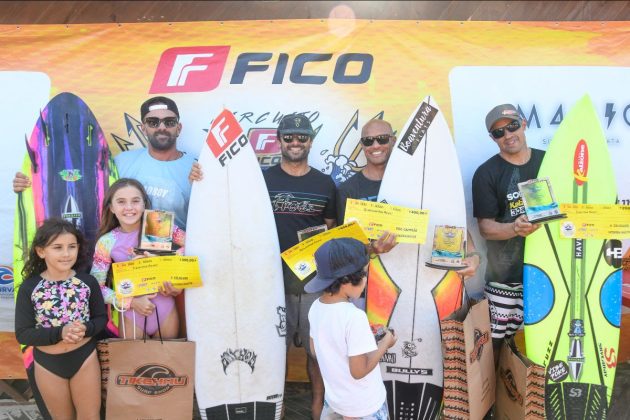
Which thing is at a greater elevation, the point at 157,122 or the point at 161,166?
the point at 157,122

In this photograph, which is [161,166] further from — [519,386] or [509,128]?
[519,386]

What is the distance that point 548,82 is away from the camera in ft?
11.2

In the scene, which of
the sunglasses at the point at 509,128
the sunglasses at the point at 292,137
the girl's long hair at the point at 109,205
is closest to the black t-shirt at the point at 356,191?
the sunglasses at the point at 292,137

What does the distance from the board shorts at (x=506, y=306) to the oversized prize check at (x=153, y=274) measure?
1.66m

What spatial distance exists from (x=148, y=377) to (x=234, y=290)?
2.05 ft

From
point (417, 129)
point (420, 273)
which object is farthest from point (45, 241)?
point (417, 129)

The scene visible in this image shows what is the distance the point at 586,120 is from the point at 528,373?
154cm

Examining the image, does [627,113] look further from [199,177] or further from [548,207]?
[199,177]

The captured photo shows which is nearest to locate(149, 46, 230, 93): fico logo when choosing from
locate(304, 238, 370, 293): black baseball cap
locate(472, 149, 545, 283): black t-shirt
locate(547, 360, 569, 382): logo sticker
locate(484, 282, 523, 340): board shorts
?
locate(472, 149, 545, 283): black t-shirt

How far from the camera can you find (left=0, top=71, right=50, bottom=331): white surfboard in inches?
136

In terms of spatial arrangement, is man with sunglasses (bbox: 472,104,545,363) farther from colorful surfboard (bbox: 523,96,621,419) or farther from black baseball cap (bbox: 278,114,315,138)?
black baseball cap (bbox: 278,114,315,138)

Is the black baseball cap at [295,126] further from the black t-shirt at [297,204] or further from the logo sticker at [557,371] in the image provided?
the logo sticker at [557,371]

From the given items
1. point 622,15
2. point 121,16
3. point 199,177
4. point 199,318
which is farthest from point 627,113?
point 121,16

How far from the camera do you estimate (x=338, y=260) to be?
6.22ft
